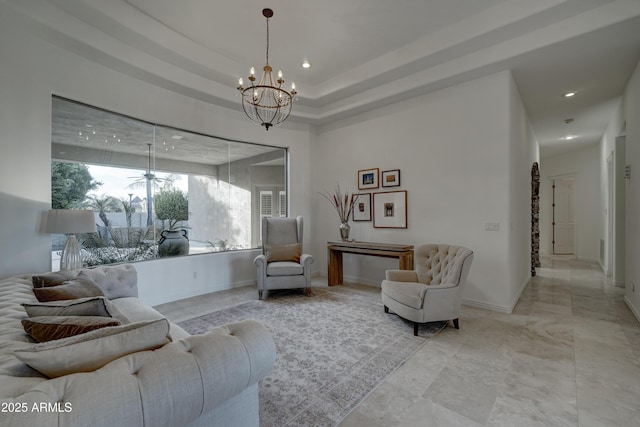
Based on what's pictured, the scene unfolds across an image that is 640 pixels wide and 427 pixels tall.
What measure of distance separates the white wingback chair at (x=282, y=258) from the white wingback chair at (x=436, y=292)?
1.43 m

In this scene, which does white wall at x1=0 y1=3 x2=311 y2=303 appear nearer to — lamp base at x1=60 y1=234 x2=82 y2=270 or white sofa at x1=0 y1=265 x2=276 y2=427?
lamp base at x1=60 y1=234 x2=82 y2=270

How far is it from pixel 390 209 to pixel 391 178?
1.74 feet

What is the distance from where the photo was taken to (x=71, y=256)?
2.99 m

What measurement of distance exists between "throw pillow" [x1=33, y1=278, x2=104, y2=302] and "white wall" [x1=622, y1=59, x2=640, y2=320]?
223 inches

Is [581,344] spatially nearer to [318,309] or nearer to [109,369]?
[318,309]

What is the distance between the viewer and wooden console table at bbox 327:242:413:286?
14.0 ft

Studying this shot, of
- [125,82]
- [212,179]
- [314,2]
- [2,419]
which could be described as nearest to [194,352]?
[2,419]

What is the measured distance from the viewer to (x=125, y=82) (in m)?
3.72

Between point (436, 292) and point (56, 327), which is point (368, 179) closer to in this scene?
point (436, 292)

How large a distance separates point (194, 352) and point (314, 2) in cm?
347

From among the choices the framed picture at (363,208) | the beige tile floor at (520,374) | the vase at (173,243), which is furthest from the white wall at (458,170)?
the vase at (173,243)

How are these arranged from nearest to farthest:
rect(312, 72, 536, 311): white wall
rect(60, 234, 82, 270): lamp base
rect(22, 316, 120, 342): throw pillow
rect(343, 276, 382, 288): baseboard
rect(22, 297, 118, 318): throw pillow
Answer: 1. rect(22, 316, 120, 342): throw pillow
2. rect(22, 297, 118, 318): throw pillow
3. rect(60, 234, 82, 270): lamp base
4. rect(312, 72, 536, 311): white wall
5. rect(343, 276, 382, 288): baseboard

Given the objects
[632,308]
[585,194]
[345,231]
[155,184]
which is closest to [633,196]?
[632,308]

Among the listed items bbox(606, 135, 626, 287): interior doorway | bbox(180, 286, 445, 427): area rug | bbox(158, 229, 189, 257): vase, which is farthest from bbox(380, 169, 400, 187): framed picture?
bbox(606, 135, 626, 287): interior doorway
